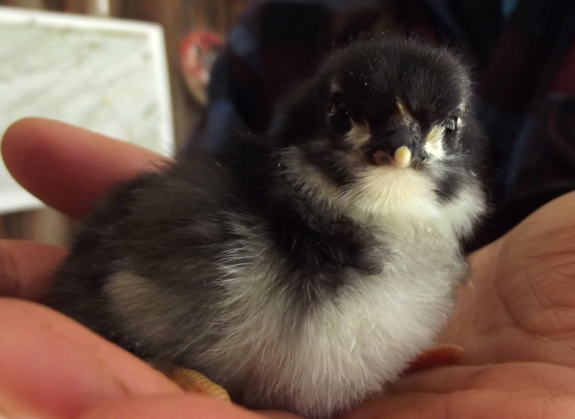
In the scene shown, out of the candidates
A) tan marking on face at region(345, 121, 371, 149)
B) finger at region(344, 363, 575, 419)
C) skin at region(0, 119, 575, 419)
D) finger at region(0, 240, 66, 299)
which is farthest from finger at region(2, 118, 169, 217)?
finger at region(344, 363, 575, 419)

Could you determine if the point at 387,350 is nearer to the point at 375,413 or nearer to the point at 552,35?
the point at 375,413

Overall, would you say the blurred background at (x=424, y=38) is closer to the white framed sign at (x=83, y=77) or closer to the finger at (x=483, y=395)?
the white framed sign at (x=83, y=77)

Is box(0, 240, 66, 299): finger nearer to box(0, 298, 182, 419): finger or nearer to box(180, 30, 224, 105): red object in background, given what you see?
box(0, 298, 182, 419): finger

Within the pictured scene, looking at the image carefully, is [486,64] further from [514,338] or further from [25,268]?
[25,268]

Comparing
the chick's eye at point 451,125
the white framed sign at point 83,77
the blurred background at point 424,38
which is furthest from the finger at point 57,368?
the white framed sign at point 83,77

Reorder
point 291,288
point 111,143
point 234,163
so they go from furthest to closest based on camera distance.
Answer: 1. point 111,143
2. point 234,163
3. point 291,288

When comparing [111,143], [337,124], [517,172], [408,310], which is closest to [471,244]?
[408,310]
